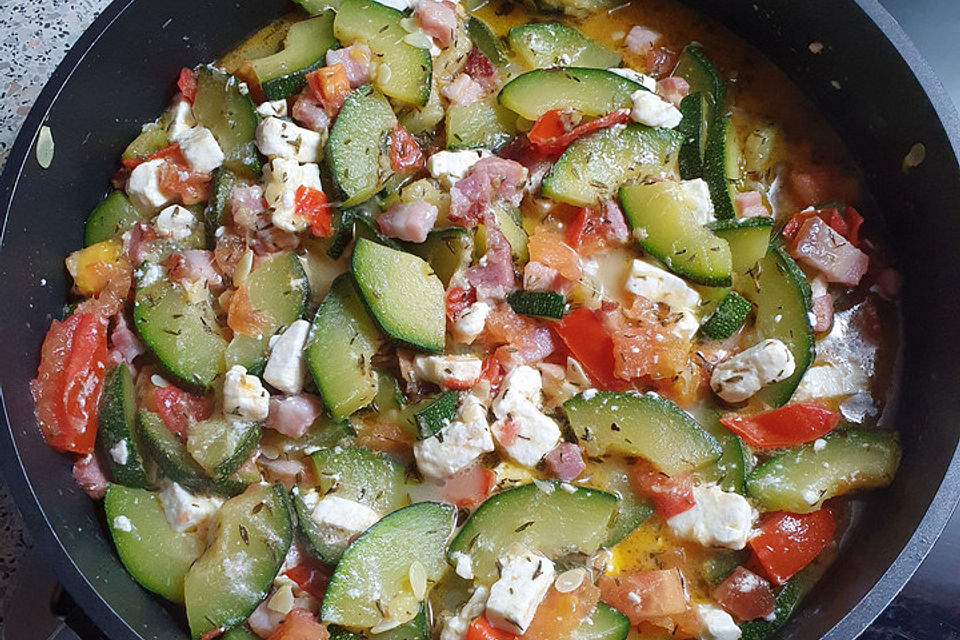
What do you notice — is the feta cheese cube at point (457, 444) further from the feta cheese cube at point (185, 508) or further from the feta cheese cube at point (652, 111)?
the feta cheese cube at point (652, 111)

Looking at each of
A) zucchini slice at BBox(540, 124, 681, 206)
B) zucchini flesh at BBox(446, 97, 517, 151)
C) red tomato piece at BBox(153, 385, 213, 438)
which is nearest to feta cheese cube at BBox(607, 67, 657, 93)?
zucchini slice at BBox(540, 124, 681, 206)

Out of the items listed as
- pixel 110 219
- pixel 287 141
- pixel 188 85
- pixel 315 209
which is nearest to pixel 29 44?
pixel 188 85

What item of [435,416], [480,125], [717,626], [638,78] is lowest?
[717,626]

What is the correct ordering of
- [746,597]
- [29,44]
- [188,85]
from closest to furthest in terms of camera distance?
[746,597]
[188,85]
[29,44]

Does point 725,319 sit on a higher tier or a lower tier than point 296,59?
lower

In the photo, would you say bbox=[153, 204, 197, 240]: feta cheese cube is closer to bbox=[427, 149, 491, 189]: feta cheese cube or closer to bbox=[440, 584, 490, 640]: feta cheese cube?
bbox=[427, 149, 491, 189]: feta cheese cube

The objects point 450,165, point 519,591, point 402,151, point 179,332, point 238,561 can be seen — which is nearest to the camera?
point 519,591

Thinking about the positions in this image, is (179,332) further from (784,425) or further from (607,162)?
(784,425)
